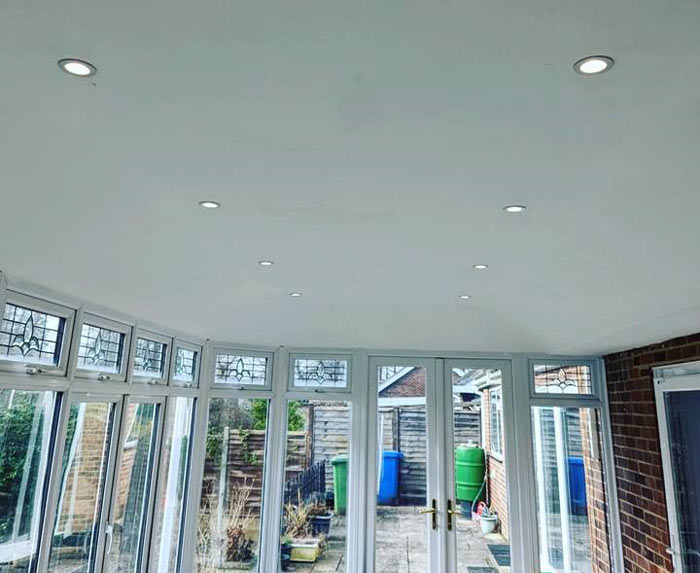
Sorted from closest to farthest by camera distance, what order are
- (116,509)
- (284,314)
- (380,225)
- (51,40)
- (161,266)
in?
(51,40), (380,225), (161,266), (116,509), (284,314)

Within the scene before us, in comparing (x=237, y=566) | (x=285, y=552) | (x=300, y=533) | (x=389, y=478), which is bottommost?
(x=237, y=566)

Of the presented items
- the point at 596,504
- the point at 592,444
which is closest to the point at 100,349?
the point at 592,444

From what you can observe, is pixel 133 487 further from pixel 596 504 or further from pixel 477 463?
pixel 596 504

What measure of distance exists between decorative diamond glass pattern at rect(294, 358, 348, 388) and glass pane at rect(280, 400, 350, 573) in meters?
0.18

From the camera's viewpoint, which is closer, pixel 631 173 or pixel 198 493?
pixel 631 173

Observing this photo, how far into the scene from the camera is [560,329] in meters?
4.32

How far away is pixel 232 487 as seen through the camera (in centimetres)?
515

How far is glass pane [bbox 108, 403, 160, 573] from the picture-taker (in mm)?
3861

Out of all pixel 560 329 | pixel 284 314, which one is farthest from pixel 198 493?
pixel 560 329

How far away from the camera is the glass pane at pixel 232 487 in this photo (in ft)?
16.5

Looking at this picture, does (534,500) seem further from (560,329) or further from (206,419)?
(206,419)

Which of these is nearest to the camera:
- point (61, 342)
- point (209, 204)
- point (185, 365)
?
point (209, 204)

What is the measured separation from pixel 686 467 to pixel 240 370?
12.6ft

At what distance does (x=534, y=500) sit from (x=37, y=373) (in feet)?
14.4
